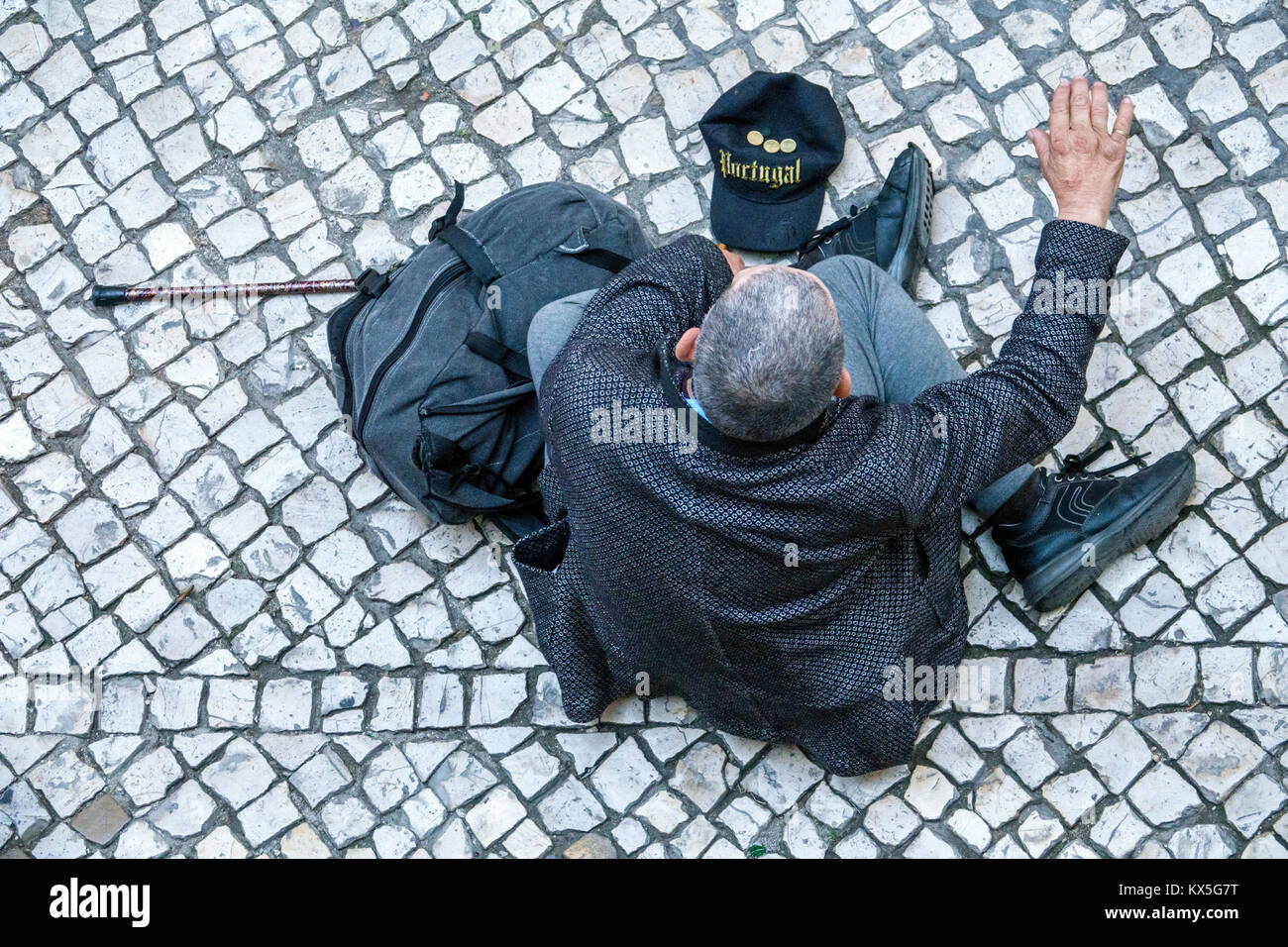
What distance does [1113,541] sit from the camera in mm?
4090

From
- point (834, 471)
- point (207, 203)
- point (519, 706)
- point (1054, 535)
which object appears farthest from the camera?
point (207, 203)

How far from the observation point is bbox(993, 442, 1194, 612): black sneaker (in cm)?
408

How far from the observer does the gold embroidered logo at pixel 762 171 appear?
4.36m

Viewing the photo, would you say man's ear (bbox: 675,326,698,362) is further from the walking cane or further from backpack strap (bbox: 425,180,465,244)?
the walking cane

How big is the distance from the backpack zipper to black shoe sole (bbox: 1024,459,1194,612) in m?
2.27

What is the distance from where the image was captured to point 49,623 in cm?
448

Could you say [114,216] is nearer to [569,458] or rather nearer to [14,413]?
[14,413]

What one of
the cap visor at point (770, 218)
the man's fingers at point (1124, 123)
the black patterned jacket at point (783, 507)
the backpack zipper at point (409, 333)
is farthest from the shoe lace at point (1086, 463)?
the backpack zipper at point (409, 333)

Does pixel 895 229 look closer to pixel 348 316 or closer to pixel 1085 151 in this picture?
pixel 1085 151

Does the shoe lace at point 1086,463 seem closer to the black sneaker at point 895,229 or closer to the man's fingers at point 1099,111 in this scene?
the black sneaker at point 895,229

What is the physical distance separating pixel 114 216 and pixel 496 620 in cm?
221

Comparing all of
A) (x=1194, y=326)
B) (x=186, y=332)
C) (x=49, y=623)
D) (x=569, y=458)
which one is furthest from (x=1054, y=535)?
(x=49, y=623)

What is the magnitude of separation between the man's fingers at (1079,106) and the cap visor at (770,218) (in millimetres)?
1367

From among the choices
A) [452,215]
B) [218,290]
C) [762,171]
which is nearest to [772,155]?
[762,171]
